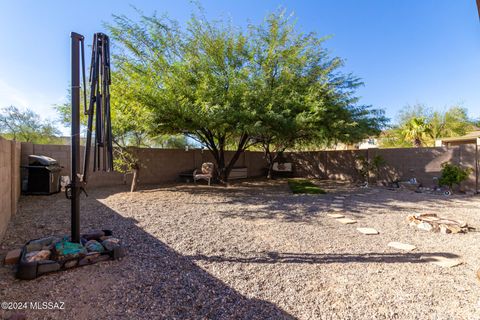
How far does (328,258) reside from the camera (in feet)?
9.82

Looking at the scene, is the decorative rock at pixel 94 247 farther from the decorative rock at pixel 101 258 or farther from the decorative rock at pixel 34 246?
the decorative rock at pixel 34 246

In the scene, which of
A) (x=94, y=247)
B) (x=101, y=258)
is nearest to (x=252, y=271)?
(x=101, y=258)

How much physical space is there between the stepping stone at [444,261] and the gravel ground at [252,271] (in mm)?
66

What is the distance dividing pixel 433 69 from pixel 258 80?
10378mm

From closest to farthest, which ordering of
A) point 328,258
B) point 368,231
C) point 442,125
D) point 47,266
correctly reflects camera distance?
point 47,266 < point 328,258 < point 368,231 < point 442,125

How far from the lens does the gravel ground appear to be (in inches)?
77.0

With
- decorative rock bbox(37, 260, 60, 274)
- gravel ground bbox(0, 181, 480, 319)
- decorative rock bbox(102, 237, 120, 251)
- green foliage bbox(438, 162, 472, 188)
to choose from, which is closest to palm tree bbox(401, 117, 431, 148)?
green foliage bbox(438, 162, 472, 188)

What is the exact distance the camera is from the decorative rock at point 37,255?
239 centimetres

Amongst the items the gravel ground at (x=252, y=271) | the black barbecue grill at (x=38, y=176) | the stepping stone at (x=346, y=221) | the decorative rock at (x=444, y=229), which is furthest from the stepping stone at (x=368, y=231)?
the black barbecue grill at (x=38, y=176)

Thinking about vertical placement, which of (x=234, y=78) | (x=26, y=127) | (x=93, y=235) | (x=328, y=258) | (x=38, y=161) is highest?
(x=234, y=78)

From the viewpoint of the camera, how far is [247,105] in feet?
22.3

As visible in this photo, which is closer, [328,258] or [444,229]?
[328,258]

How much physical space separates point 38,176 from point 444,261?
879cm

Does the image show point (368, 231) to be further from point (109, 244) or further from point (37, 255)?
point (37, 255)
